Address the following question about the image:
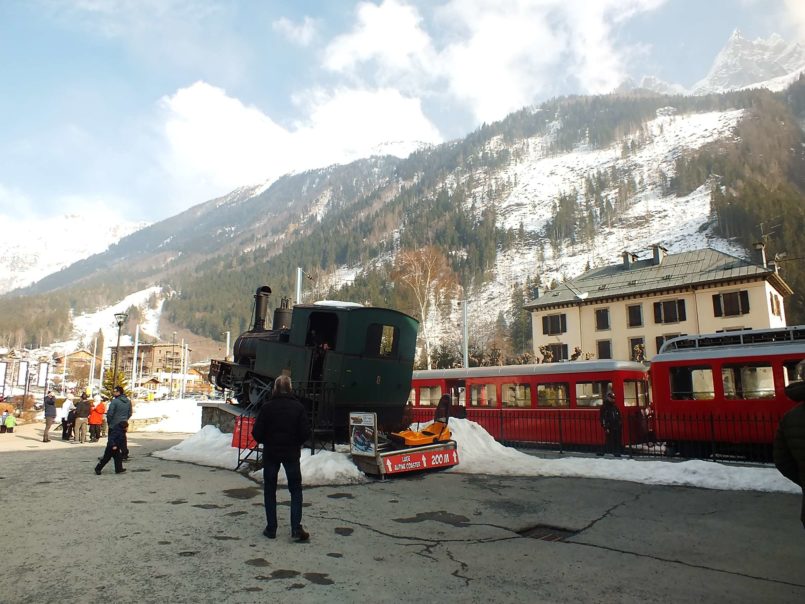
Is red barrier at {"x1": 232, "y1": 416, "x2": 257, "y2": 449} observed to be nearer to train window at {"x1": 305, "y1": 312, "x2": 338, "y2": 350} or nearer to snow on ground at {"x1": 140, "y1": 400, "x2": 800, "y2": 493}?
snow on ground at {"x1": 140, "y1": 400, "x2": 800, "y2": 493}

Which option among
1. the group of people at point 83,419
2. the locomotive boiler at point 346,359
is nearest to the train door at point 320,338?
the locomotive boiler at point 346,359

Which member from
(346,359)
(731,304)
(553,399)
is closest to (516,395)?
(553,399)

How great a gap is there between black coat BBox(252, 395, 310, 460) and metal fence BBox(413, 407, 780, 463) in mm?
9567

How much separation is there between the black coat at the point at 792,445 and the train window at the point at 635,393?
496 inches

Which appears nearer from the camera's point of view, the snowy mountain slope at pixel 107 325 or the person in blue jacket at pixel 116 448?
the person in blue jacket at pixel 116 448

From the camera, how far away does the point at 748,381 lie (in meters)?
12.8

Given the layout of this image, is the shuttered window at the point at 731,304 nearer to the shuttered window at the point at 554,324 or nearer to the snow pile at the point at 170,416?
the shuttered window at the point at 554,324

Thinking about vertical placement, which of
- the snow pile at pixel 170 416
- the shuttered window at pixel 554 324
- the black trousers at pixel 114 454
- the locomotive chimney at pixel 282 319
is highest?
the shuttered window at pixel 554 324

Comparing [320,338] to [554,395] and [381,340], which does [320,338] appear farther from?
[554,395]

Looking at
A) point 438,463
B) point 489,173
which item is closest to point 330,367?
point 438,463

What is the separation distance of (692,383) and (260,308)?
1269cm

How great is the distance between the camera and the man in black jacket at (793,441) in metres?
3.58

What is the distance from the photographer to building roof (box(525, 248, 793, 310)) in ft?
111

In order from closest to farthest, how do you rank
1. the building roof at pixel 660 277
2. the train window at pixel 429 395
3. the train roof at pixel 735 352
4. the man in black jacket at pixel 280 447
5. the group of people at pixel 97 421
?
1. the man in black jacket at pixel 280 447
2. the group of people at pixel 97 421
3. the train roof at pixel 735 352
4. the train window at pixel 429 395
5. the building roof at pixel 660 277
